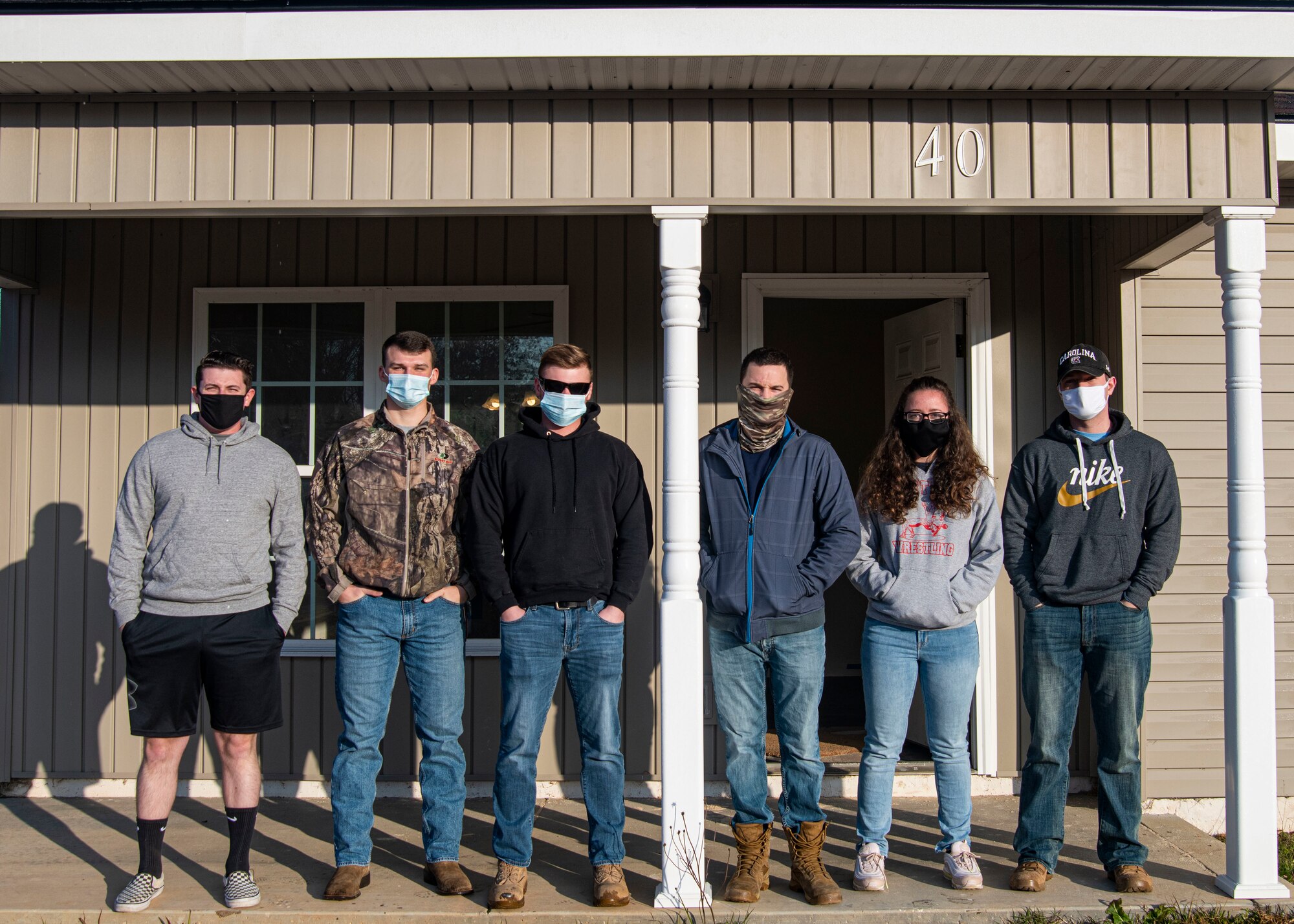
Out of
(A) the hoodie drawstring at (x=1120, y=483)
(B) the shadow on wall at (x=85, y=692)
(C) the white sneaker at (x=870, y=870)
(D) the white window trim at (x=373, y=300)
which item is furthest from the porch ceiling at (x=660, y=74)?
(C) the white sneaker at (x=870, y=870)

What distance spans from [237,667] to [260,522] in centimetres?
47

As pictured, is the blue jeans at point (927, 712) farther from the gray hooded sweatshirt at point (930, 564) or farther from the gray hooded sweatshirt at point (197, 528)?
the gray hooded sweatshirt at point (197, 528)

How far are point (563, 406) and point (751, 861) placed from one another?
162 centimetres

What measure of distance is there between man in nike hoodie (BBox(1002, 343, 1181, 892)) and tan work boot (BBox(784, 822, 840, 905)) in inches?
26.6

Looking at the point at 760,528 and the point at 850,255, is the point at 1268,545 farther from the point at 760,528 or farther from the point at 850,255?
the point at 760,528

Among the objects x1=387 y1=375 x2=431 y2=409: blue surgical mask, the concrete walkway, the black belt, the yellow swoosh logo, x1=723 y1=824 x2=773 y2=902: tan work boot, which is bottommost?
the concrete walkway

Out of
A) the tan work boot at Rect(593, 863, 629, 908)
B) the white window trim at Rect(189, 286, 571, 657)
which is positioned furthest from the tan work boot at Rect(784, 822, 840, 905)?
the white window trim at Rect(189, 286, 571, 657)

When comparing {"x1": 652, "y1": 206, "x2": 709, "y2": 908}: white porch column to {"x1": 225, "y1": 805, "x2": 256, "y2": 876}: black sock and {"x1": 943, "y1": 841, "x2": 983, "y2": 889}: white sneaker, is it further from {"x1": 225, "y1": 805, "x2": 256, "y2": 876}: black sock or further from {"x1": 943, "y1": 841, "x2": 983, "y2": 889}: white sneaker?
{"x1": 225, "y1": 805, "x2": 256, "y2": 876}: black sock

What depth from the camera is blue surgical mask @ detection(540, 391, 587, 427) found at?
354cm

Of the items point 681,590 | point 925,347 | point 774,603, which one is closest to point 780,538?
point 774,603

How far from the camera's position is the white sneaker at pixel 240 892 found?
3506mm

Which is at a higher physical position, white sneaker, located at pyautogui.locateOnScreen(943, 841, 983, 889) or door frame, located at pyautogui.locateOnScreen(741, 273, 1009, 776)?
door frame, located at pyautogui.locateOnScreen(741, 273, 1009, 776)

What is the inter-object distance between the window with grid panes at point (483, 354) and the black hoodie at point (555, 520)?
1.47 m

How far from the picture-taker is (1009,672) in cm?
498
